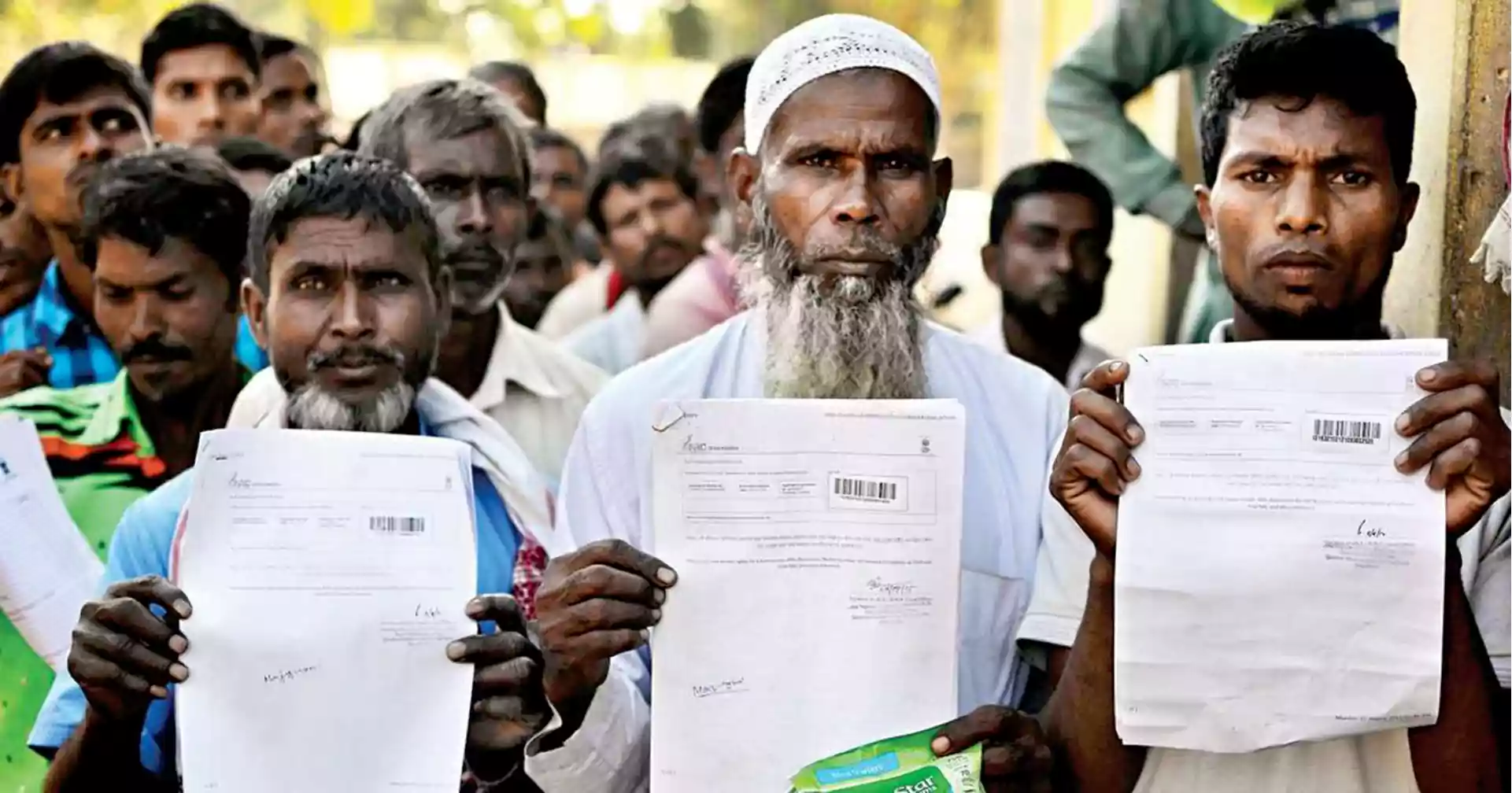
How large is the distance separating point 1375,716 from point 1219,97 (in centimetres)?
112

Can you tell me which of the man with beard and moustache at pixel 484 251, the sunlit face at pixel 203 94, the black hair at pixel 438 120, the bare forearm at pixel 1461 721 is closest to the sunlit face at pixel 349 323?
the man with beard and moustache at pixel 484 251

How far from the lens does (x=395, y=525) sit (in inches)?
119

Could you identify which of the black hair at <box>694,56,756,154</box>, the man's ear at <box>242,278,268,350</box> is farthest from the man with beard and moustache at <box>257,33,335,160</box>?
the man's ear at <box>242,278,268,350</box>

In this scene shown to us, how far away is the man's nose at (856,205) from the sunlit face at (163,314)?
154cm

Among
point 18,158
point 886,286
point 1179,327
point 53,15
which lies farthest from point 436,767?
point 53,15

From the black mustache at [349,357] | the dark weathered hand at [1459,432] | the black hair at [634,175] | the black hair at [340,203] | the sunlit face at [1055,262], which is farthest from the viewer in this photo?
the black hair at [634,175]

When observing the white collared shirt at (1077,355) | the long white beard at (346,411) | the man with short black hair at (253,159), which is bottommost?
the long white beard at (346,411)

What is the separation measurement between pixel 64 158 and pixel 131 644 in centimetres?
214

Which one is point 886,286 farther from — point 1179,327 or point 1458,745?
point 1179,327

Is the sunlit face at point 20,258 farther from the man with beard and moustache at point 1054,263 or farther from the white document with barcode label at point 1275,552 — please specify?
the white document with barcode label at point 1275,552

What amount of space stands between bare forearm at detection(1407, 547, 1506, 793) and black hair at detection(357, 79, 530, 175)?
293cm

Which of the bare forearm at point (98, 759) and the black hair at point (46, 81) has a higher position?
the black hair at point (46, 81)

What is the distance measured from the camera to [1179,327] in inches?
272

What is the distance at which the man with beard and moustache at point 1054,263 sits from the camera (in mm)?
5219
